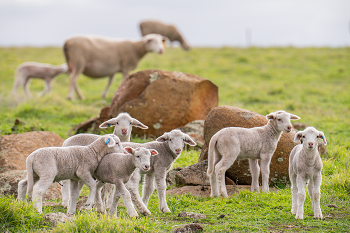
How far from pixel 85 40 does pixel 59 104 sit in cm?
314

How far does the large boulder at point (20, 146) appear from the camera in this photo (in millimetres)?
7951

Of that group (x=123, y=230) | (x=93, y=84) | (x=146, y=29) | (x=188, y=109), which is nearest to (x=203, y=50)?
(x=146, y=29)

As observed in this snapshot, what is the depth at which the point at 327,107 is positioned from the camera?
49.0 ft

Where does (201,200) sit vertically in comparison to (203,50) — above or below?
below

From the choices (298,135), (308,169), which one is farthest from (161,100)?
(308,169)

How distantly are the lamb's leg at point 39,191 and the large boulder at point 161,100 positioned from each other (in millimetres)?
5409

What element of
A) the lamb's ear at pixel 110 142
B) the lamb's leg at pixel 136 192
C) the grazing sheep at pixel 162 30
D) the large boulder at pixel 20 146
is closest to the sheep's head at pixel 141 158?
the lamb's ear at pixel 110 142

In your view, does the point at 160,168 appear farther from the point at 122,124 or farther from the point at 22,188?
the point at 22,188

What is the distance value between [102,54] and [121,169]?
38.3 feet

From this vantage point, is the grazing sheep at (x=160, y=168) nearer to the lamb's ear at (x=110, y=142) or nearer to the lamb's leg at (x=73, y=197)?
the lamb's ear at (x=110, y=142)

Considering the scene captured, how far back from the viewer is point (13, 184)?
6977mm

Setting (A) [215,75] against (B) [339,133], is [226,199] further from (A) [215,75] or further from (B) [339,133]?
(A) [215,75]

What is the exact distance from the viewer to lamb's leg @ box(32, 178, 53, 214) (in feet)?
17.6

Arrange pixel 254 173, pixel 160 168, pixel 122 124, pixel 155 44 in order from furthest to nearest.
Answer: pixel 155 44 → pixel 254 173 → pixel 122 124 → pixel 160 168
